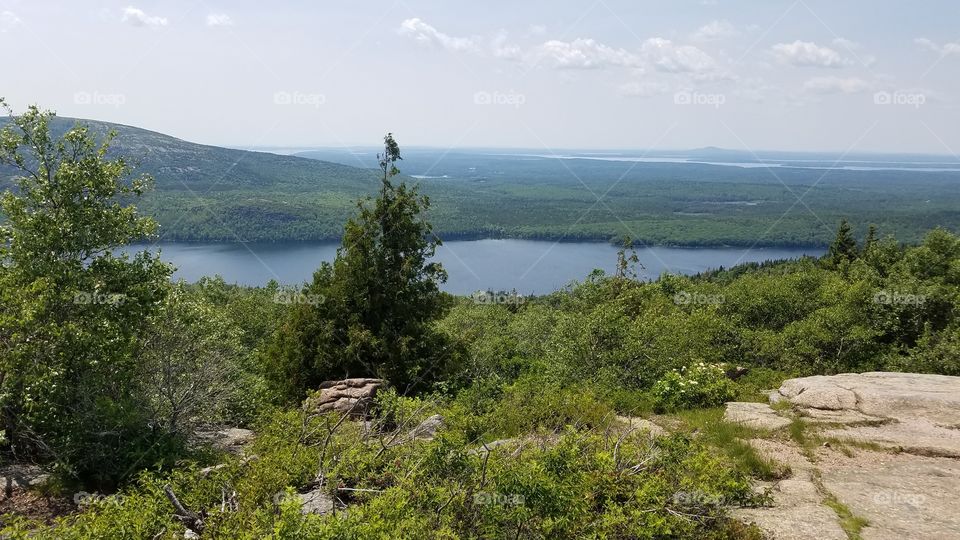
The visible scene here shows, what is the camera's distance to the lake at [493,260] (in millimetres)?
128500

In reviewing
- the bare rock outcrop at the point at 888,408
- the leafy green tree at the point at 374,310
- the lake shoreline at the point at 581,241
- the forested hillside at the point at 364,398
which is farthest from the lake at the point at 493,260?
the bare rock outcrop at the point at 888,408

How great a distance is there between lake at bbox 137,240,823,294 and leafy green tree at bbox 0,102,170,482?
4013 inches

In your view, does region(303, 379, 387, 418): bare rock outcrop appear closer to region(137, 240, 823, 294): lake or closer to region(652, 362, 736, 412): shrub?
region(652, 362, 736, 412): shrub

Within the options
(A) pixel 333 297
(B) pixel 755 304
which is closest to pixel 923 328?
(B) pixel 755 304

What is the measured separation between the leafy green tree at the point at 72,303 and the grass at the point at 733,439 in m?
10.6

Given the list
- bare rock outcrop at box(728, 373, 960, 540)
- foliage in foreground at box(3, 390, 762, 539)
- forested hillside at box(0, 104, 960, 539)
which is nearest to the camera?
foliage in foreground at box(3, 390, 762, 539)

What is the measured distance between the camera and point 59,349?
1120 cm

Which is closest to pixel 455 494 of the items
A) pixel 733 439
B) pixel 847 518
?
pixel 847 518

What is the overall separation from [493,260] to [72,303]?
14777cm

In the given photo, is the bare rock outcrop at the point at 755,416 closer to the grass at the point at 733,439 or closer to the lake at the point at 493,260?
the grass at the point at 733,439

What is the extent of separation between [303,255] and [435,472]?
155649mm

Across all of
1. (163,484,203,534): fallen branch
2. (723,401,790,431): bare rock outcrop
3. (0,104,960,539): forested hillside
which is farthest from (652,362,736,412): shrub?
(163,484,203,534): fallen branch

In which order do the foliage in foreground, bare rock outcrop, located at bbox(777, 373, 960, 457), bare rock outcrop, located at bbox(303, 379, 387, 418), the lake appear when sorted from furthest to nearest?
the lake, bare rock outcrop, located at bbox(303, 379, 387, 418), bare rock outcrop, located at bbox(777, 373, 960, 457), the foliage in foreground

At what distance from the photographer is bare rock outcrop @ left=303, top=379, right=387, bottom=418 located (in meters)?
14.3
